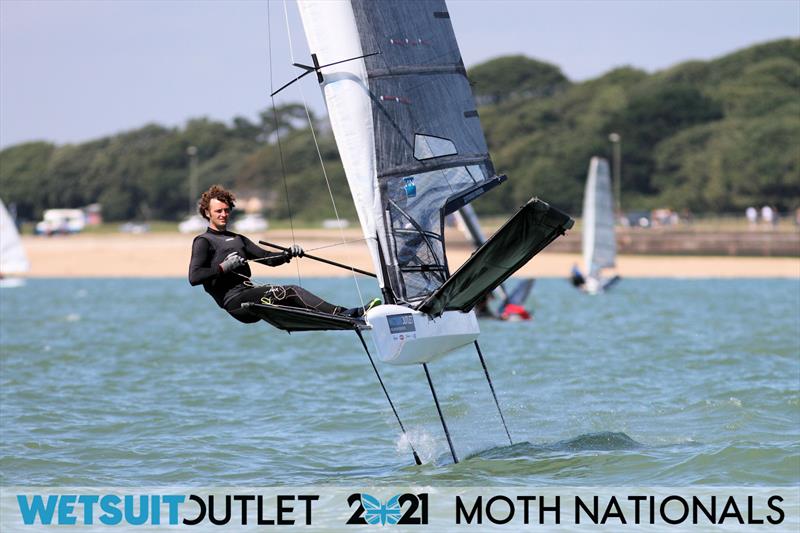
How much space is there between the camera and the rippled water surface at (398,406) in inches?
446

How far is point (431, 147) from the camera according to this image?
1136cm

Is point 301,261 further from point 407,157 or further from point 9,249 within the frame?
point 407,157

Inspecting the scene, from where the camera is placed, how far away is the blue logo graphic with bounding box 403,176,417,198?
36.7ft

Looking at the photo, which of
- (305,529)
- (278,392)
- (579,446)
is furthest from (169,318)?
(305,529)

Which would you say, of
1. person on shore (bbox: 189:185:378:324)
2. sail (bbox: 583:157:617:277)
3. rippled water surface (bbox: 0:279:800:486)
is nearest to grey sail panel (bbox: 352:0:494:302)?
person on shore (bbox: 189:185:378:324)

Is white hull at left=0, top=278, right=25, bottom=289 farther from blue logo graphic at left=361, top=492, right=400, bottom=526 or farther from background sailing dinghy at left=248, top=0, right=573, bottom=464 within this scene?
blue logo graphic at left=361, top=492, right=400, bottom=526

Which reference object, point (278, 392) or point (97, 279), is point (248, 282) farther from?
point (97, 279)

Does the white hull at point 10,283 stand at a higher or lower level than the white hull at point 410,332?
higher

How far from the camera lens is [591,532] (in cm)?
886

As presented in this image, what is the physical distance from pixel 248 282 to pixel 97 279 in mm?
54736

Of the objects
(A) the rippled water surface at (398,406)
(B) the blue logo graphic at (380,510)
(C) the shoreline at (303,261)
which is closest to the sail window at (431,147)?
(A) the rippled water surface at (398,406)

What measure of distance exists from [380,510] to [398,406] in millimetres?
5964

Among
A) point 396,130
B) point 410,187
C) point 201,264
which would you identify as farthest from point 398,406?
point 201,264

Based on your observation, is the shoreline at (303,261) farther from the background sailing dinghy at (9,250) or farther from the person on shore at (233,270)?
the person on shore at (233,270)
